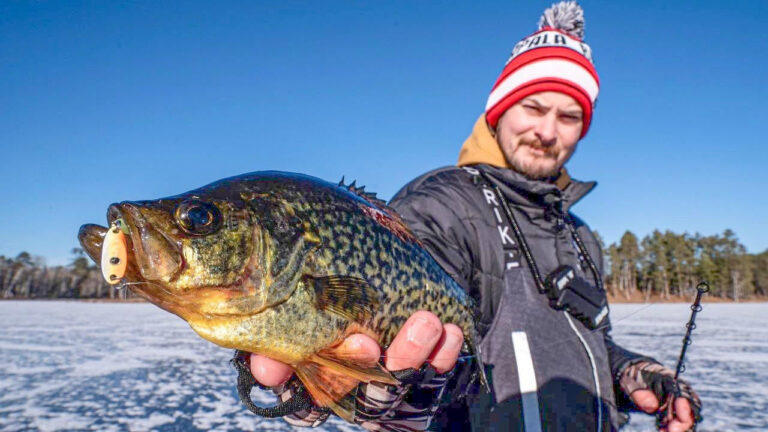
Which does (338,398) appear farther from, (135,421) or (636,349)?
(636,349)

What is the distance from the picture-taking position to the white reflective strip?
7.52 feet

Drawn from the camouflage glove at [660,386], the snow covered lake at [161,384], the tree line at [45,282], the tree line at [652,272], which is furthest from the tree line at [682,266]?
the tree line at [45,282]

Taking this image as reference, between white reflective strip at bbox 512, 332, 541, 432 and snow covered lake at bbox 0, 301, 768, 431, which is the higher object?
white reflective strip at bbox 512, 332, 541, 432

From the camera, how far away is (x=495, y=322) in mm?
2455

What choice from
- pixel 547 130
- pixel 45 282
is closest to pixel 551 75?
pixel 547 130

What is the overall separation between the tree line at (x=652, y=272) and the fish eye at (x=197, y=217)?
30.1m

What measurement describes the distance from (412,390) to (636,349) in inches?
445

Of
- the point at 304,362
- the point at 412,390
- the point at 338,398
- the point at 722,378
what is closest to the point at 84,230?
the point at 304,362

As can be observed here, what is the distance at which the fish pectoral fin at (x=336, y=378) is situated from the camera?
146cm

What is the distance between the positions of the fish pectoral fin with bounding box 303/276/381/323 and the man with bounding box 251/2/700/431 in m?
0.09

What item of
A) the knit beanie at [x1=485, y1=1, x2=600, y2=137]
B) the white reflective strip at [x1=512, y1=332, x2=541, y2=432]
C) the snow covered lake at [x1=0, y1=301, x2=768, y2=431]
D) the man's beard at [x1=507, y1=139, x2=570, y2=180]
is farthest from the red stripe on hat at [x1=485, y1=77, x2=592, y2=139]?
the white reflective strip at [x1=512, y1=332, x2=541, y2=432]

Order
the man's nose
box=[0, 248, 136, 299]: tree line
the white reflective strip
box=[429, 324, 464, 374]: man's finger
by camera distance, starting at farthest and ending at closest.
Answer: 1. box=[0, 248, 136, 299]: tree line
2. the man's nose
3. the white reflective strip
4. box=[429, 324, 464, 374]: man's finger

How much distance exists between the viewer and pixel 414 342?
1567mm

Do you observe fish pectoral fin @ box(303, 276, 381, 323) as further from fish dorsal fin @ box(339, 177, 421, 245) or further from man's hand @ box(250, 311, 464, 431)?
fish dorsal fin @ box(339, 177, 421, 245)
